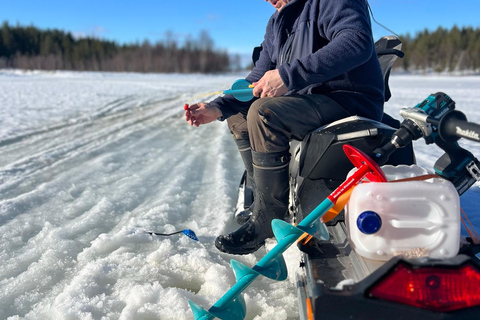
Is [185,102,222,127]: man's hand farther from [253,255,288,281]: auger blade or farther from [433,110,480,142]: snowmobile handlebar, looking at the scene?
[433,110,480,142]: snowmobile handlebar

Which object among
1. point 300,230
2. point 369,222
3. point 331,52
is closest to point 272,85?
point 331,52

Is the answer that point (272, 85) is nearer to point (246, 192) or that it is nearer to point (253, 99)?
point (253, 99)

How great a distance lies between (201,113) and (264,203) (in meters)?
0.80

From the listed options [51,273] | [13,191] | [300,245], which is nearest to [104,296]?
[51,273]

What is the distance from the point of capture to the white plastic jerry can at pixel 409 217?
52.6 inches

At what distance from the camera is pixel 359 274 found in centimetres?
145

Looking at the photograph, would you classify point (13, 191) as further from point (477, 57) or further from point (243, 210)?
point (477, 57)

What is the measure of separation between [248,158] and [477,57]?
69.2 meters

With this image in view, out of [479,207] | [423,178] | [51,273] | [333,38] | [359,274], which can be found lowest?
[51,273]

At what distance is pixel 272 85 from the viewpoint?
1.94 m

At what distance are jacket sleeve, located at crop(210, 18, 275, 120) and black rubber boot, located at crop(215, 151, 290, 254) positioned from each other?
2.16ft

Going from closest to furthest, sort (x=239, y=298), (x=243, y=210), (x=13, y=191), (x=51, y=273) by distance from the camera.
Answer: (x=239, y=298)
(x=51, y=273)
(x=243, y=210)
(x=13, y=191)

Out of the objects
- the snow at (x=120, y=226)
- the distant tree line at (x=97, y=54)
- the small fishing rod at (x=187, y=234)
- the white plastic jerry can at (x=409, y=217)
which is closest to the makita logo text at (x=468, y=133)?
the white plastic jerry can at (x=409, y=217)

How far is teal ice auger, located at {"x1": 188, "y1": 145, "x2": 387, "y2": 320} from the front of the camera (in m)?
1.50
